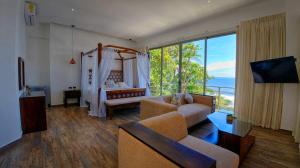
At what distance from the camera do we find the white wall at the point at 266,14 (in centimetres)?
301

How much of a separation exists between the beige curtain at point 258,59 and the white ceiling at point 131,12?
2.54 ft

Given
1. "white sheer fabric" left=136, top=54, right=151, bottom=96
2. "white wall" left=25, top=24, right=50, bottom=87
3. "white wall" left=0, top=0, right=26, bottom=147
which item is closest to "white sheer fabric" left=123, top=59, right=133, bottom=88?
"white sheer fabric" left=136, top=54, right=151, bottom=96

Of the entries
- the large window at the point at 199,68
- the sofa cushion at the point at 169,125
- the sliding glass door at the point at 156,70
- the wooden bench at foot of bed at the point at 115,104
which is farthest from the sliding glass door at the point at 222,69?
the sofa cushion at the point at 169,125

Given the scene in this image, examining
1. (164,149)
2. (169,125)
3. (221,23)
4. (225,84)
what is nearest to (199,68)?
(225,84)

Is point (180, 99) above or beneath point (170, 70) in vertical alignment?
beneath

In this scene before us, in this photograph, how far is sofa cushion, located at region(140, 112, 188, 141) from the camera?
1727 millimetres

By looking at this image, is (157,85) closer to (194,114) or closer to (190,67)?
(190,67)

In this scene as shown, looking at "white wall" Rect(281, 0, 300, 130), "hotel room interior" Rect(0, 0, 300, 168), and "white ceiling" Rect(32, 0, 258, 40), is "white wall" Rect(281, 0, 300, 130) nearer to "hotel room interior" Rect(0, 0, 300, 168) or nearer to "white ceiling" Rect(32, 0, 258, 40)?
"hotel room interior" Rect(0, 0, 300, 168)

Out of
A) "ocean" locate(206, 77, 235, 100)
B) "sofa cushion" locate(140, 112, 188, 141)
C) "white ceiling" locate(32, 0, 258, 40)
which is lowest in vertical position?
"sofa cushion" locate(140, 112, 188, 141)

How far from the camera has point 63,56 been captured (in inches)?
228

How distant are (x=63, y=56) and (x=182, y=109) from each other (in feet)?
17.5

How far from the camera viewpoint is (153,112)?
343 cm

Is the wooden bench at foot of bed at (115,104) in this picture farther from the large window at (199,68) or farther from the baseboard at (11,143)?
the large window at (199,68)

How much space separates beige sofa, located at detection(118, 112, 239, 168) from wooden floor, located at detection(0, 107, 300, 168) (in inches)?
36.8
